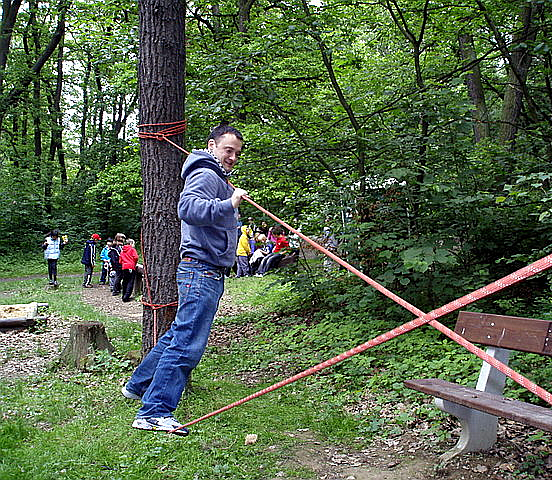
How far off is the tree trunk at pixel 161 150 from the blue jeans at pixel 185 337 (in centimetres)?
195

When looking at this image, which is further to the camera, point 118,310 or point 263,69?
point 118,310

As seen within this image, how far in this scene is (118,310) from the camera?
42.0ft

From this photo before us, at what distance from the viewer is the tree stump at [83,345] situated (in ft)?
23.0

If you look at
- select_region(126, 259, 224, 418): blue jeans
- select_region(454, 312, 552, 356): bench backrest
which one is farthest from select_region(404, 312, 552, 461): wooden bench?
select_region(126, 259, 224, 418): blue jeans

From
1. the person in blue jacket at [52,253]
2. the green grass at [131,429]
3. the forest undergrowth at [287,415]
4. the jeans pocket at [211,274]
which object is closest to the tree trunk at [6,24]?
the person in blue jacket at [52,253]

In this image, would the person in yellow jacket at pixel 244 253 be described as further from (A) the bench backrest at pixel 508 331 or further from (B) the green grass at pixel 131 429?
(A) the bench backrest at pixel 508 331

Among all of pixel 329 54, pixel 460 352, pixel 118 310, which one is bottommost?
pixel 118 310

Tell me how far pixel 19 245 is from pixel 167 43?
2204 cm

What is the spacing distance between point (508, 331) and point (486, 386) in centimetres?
46

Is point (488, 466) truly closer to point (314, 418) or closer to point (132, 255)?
point (314, 418)

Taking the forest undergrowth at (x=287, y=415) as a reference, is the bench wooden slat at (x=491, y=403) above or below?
above

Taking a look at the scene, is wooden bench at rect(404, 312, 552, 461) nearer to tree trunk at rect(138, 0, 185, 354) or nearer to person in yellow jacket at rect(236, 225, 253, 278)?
tree trunk at rect(138, 0, 185, 354)

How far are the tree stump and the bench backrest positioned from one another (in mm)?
4473

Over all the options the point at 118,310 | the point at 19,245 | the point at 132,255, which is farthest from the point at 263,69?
the point at 19,245
